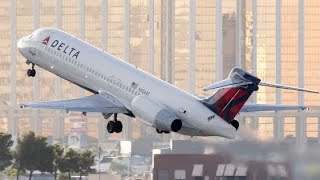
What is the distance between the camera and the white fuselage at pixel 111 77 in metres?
116

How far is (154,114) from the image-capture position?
4656 inches

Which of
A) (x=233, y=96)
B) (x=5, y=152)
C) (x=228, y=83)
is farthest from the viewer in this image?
(x=5, y=152)

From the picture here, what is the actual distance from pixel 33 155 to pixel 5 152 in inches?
208

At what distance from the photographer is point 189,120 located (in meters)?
116

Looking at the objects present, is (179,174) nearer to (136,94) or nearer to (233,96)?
(136,94)

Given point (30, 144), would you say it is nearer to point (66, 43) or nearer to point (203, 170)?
point (203, 170)

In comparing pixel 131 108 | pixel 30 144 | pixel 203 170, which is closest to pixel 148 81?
pixel 131 108

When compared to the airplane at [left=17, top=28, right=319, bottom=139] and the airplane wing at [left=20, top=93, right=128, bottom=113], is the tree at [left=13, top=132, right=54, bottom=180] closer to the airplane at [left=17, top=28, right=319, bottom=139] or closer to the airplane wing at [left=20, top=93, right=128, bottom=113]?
the airplane at [left=17, top=28, right=319, bottom=139]

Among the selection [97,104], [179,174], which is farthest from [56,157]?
[97,104]

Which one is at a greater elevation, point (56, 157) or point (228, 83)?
point (228, 83)

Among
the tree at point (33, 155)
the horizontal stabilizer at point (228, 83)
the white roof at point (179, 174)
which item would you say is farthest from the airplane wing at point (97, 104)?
the tree at point (33, 155)

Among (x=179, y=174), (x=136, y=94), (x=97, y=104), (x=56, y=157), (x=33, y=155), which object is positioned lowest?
(x=179, y=174)

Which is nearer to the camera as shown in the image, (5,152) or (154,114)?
(154,114)

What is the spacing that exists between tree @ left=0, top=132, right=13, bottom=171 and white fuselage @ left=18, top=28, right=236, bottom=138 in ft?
182
